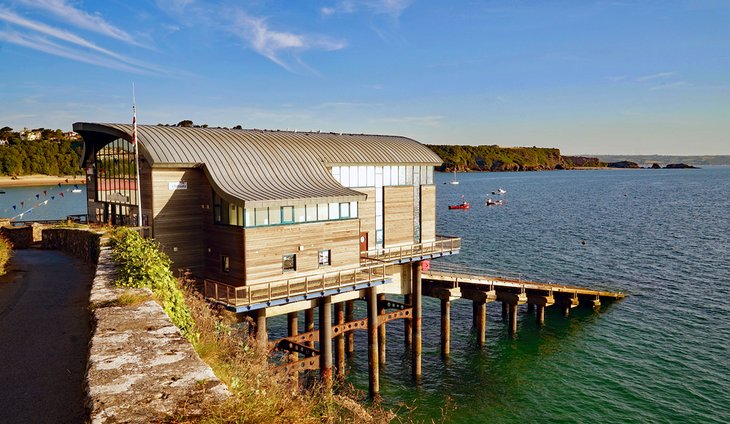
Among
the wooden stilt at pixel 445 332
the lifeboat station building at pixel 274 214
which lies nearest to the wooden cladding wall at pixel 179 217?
the lifeboat station building at pixel 274 214

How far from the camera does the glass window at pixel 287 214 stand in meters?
27.3

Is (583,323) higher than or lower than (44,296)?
lower

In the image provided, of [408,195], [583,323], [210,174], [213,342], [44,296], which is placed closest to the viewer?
[213,342]

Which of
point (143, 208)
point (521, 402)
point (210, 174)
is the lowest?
point (521, 402)

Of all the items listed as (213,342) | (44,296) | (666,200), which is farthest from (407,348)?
(666,200)

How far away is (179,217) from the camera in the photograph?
2791cm

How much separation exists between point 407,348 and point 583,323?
646 inches

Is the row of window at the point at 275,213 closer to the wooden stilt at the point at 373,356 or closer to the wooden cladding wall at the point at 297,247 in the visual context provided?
the wooden cladding wall at the point at 297,247

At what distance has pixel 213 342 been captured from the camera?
37.6ft

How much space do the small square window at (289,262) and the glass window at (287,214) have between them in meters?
1.75

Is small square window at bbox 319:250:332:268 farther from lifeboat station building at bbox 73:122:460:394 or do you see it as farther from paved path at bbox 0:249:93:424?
paved path at bbox 0:249:93:424

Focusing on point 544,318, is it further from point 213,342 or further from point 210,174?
point 213,342

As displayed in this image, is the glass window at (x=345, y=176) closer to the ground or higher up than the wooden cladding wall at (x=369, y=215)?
higher up

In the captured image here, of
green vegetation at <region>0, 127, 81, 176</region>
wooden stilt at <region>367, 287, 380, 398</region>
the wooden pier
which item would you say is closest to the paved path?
the wooden pier
